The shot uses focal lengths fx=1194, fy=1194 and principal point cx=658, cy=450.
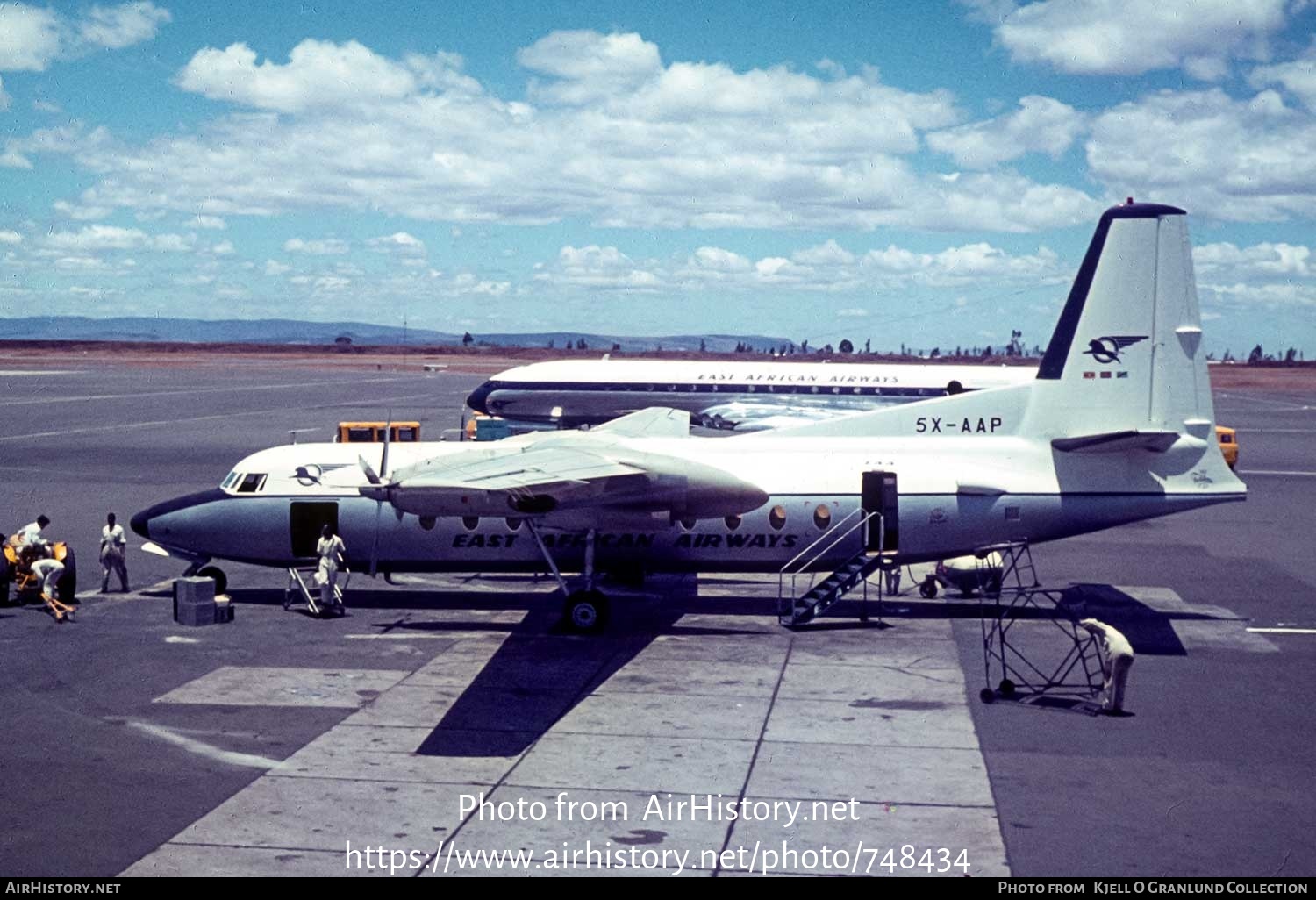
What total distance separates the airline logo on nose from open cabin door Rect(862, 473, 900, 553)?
5.03 m

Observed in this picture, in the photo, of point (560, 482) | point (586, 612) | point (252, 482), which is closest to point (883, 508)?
point (586, 612)

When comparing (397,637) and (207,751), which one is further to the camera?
(397,637)

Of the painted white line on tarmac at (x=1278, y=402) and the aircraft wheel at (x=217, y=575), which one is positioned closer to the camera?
the aircraft wheel at (x=217, y=575)

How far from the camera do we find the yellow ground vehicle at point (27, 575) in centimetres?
2620

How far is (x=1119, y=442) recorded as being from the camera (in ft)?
82.0

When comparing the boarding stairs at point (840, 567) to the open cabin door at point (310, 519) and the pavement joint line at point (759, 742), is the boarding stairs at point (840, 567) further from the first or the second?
the open cabin door at point (310, 519)

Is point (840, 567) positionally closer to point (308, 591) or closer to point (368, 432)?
point (308, 591)

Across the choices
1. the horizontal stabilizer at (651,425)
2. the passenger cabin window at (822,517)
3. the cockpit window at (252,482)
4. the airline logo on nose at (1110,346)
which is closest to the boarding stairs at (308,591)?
the cockpit window at (252,482)

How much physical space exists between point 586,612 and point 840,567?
5.66 m

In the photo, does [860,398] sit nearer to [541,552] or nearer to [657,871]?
[541,552]

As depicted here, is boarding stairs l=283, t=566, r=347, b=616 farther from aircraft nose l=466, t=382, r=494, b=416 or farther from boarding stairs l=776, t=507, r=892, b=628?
aircraft nose l=466, t=382, r=494, b=416

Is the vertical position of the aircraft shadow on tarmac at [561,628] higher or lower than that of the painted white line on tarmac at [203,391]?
lower

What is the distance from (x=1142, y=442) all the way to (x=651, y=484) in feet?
33.7

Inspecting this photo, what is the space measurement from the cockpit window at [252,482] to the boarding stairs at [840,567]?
1199 centimetres
